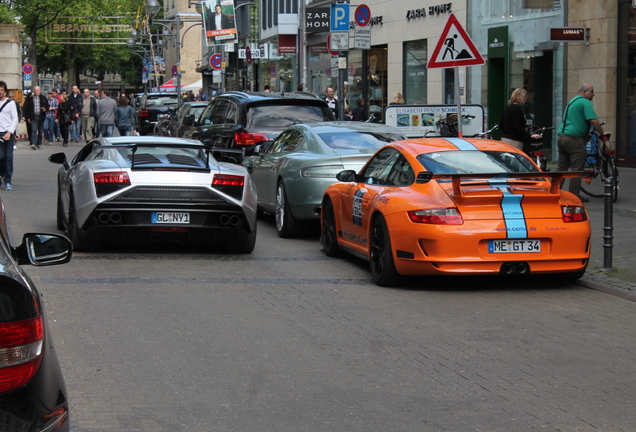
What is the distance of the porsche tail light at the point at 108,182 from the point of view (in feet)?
34.7

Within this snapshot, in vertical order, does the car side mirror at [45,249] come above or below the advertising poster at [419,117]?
below

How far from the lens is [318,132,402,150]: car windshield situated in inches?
504

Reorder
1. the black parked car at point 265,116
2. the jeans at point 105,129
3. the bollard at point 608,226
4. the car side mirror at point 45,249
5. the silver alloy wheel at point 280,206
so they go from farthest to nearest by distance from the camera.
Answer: the jeans at point 105,129
the black parked car at point 265,116
the silver alloy wheel at point 280,206
the bollard at point 608,226
the car side mirror at point 45,249

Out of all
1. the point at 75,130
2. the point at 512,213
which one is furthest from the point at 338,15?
the point at 75,130

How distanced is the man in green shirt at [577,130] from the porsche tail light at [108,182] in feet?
25.4

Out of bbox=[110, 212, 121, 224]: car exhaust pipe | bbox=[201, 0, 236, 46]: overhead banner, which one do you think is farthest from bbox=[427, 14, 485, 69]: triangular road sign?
bbox=[201, 0, 236, 46]: overhead banner

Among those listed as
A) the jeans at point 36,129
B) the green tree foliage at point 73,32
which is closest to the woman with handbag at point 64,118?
the jeans at point 36,129

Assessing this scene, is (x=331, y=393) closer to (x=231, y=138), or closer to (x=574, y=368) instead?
(x=574, y=368)

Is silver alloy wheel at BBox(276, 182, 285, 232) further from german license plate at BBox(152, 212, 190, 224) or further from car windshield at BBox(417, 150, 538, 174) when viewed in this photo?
car windshield at BBox(417, 150, 538, 174)

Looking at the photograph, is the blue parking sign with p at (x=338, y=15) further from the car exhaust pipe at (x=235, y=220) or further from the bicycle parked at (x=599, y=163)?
the car exhaust pipe at (x=235, y=220)

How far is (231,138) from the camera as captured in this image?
1673 centimetres

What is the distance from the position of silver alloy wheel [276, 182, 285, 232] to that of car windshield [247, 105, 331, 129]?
133 inches

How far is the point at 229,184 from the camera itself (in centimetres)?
1089

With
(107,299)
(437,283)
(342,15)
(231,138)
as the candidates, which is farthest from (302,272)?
(342,15)
